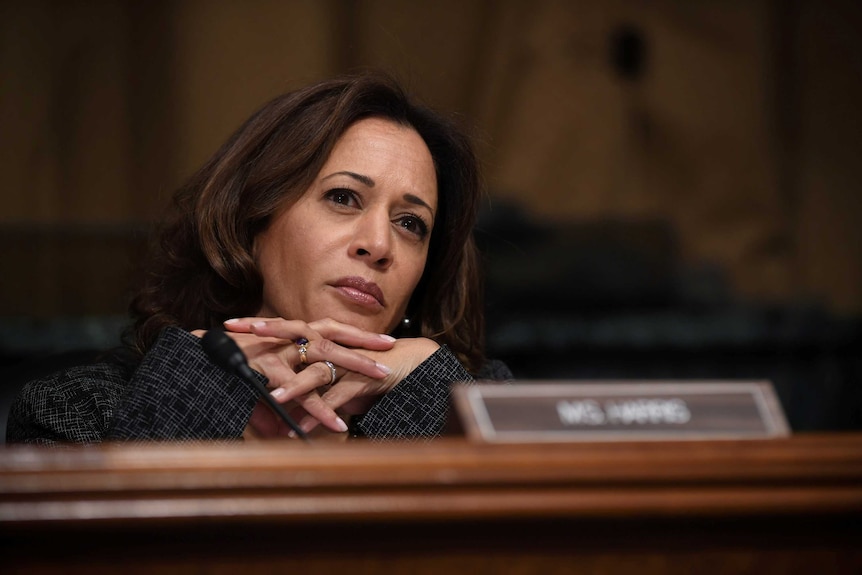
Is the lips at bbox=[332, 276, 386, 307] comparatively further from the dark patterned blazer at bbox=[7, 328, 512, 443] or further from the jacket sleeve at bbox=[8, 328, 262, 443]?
the jacket sleeve at bbox=[8, 328, 262, 443]

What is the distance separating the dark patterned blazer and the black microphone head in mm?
86

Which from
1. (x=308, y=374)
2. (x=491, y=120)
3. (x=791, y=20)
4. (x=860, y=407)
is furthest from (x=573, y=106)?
(x=308, y=374)

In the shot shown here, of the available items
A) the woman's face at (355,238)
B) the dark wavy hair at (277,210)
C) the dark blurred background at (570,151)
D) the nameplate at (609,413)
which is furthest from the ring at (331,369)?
the dark blurred background at (570,151)

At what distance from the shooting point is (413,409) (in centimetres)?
109

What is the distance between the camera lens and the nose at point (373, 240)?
1.20m

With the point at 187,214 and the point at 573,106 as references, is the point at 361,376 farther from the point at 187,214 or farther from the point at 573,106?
the point at 573,106

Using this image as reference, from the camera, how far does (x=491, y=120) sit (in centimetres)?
220

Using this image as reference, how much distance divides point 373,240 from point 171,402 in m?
0.37

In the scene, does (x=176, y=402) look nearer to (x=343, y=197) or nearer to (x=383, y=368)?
(x=383, y=368)

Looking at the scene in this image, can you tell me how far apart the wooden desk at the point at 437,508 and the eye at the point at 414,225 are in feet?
2.45

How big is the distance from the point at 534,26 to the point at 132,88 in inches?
37.2

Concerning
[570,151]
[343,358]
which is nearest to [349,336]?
[343,358]

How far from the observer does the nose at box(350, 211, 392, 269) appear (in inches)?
47.1

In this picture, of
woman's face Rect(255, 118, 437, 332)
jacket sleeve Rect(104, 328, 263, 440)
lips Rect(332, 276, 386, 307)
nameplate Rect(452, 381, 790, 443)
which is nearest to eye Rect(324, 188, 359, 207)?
woman's face Rect(255, 118, 437, 332)
